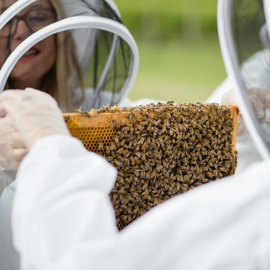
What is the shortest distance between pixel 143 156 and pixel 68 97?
1.22m

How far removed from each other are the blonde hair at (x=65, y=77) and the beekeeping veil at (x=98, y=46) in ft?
0.17

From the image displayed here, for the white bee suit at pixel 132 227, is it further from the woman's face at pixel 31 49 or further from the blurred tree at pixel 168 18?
the blurred tree at pixel 168 18

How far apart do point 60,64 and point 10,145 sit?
1206 millimetres

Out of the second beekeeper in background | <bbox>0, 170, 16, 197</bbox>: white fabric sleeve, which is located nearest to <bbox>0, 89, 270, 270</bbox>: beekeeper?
the second beekeeper in background

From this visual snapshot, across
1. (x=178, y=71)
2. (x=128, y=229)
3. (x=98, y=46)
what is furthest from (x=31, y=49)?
(x=178, y=71)

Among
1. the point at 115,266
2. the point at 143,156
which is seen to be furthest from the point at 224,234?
the point at 143,156

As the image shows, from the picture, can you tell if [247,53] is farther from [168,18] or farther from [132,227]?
[168,18]

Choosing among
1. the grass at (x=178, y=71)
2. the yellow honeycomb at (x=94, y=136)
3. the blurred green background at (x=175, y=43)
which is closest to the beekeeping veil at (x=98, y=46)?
the yellow honeycomb at (x=94, y=136)

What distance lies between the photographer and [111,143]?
1.21 m

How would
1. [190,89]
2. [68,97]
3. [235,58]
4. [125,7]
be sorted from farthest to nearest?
1. [125,7]
2. [190,89]
3. [68,97]
4. [235,58]

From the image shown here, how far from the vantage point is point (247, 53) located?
3.53 feet

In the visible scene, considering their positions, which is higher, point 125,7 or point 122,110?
point 122,110

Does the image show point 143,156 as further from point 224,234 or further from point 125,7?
point 125,7

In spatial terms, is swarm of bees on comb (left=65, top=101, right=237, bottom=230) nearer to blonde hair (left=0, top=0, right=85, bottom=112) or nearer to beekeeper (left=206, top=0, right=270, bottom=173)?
beekeeper (left=206, top=0, right=270, bottom=173)
